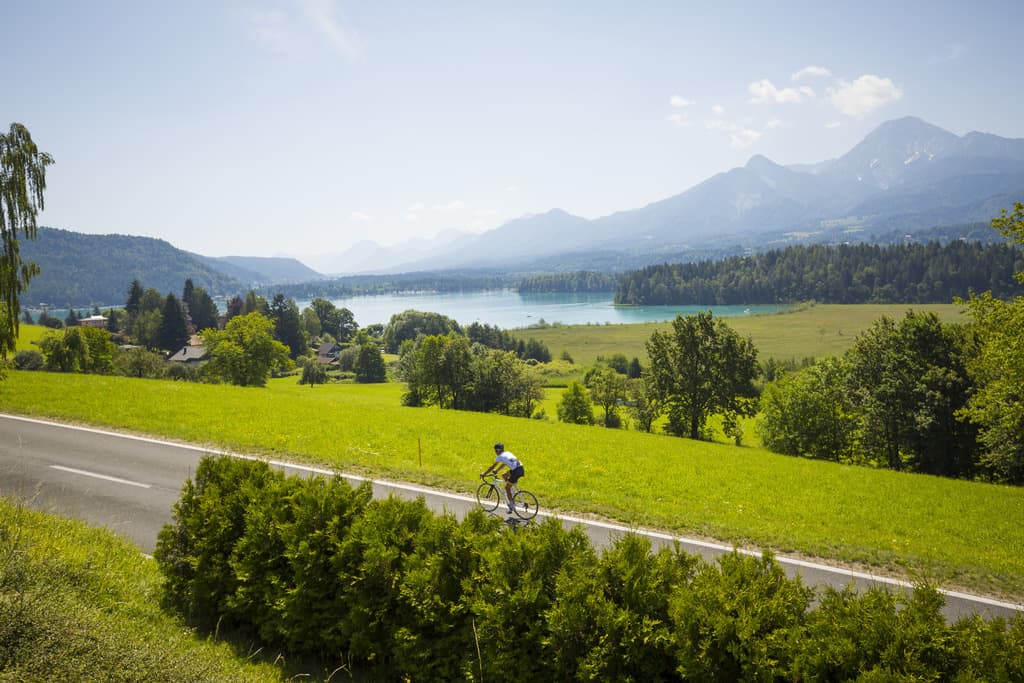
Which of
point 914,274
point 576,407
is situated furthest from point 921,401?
point 914,274

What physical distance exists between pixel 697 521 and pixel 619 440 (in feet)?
36.1

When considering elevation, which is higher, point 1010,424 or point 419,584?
point 419,584

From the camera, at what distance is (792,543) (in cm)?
1206

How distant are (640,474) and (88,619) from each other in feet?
50.3

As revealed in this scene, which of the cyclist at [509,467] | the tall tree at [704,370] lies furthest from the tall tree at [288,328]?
the cyclist at [509,467]

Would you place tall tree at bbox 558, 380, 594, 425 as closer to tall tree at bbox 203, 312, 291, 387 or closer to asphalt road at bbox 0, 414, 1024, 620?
tall tree at bbox 203, 312, 291, 387

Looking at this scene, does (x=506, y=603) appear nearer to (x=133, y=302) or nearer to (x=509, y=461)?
(x=509, y=461)

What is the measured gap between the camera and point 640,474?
57.5 feet

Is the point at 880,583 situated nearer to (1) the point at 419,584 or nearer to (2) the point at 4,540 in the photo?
(1) the point at 419,584

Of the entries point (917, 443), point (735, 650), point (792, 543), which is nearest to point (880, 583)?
point (792, 543)

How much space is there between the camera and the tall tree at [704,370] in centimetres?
3934

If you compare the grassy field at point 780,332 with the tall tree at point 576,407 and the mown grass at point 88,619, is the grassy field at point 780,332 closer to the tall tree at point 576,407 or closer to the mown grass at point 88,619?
the tall tree at point 576,407

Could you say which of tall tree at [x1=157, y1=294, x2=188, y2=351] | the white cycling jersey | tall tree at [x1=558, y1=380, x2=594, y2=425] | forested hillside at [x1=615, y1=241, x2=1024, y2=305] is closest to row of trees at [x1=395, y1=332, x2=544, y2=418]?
tall tree at [x1=558, y1=380, x2=594, y2=425]

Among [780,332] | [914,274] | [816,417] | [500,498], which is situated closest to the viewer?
[500,498]
